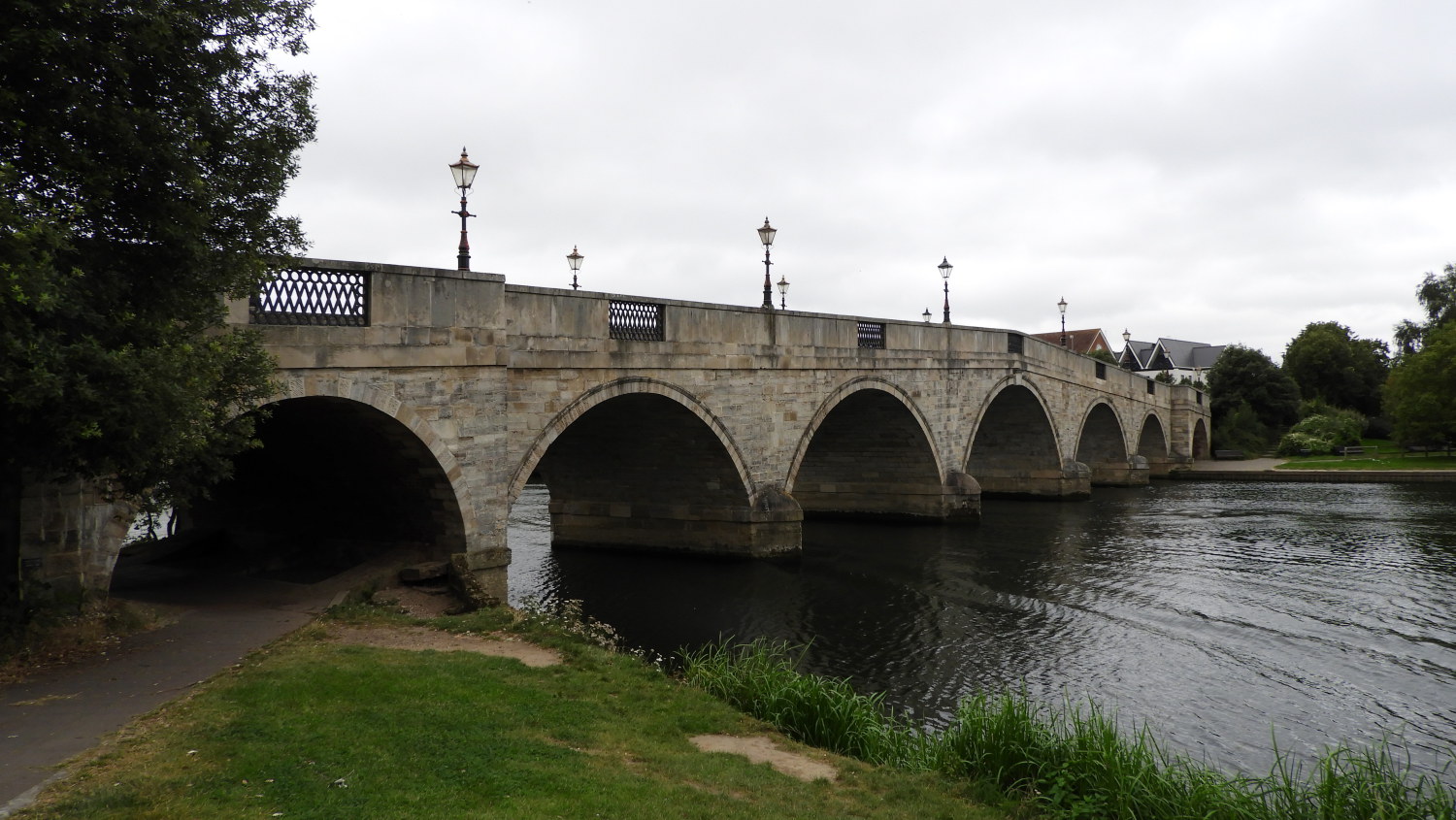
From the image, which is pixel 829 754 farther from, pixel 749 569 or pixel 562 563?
pixel 562 563

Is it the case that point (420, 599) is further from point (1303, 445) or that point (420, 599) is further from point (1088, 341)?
point (1088, 341)

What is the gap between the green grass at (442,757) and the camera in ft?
16.5

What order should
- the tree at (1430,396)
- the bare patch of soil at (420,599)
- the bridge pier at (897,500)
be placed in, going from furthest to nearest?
the tree at (1430,396) < the bridge pier at (897,500) < the bare patch of soil at (420,599)

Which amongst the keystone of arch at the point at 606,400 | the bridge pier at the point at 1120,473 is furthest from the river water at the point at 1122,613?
the bridge pier at the point at 1120,473

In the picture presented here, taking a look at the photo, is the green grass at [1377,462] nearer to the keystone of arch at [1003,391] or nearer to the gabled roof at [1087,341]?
the keystone of arch at [1003,391]

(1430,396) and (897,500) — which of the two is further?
(1430,396)

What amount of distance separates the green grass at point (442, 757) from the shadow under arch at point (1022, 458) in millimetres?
23983

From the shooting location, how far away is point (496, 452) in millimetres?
12508

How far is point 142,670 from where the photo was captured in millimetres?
7410

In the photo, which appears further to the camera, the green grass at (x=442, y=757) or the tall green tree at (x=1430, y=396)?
the tall green tree at (x=1430, y=396)

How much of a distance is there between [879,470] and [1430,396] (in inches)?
1181

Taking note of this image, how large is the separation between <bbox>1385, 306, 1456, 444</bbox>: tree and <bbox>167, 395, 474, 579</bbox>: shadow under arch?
43.6 metres

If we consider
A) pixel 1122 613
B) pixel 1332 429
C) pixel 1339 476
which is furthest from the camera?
pixel 1332 429

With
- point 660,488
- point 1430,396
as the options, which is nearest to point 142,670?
point 660,488
